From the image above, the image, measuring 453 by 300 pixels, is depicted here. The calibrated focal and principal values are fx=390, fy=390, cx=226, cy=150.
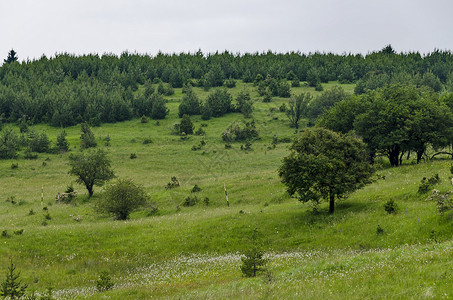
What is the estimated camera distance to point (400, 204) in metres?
29.9

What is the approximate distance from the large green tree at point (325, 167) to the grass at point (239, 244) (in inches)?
83.5

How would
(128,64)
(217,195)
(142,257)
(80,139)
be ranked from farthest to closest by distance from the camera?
(128,64), (80,139), (217,195), (142,257)

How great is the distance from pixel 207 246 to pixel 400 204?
15.2 m

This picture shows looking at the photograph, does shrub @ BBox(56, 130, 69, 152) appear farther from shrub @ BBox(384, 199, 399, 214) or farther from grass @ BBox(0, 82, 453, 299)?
shrub @ BBox(384, 199, 399, 214)

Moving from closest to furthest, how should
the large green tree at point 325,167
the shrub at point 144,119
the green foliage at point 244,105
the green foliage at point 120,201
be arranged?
1. the large green tree at point 325,167
2. the green foliage at point 120,201
3. the shrub at point 144,119
4. the green foliage at point 244,105

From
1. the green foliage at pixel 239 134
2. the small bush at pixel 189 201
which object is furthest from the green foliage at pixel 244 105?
the small bush at pixel 189 201

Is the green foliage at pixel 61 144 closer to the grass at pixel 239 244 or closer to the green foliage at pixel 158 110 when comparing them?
the grass at pixel 239 244

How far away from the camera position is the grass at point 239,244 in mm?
14023

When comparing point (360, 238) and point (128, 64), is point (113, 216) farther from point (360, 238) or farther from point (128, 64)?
point (128, 64)

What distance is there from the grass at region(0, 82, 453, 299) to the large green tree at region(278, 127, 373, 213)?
2122 mm

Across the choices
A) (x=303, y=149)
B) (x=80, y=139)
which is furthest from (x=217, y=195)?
(x=80, y=139)

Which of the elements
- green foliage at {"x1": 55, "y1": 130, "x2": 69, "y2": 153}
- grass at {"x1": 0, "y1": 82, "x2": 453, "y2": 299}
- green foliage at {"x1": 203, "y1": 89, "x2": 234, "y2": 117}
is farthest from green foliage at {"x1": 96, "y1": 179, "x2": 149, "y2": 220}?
green foliage at {"x1": 203, "y1": 89, "x2": 234, "y2": 117}

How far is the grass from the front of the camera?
46.0 ft

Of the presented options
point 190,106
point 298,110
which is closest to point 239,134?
point 298,110
